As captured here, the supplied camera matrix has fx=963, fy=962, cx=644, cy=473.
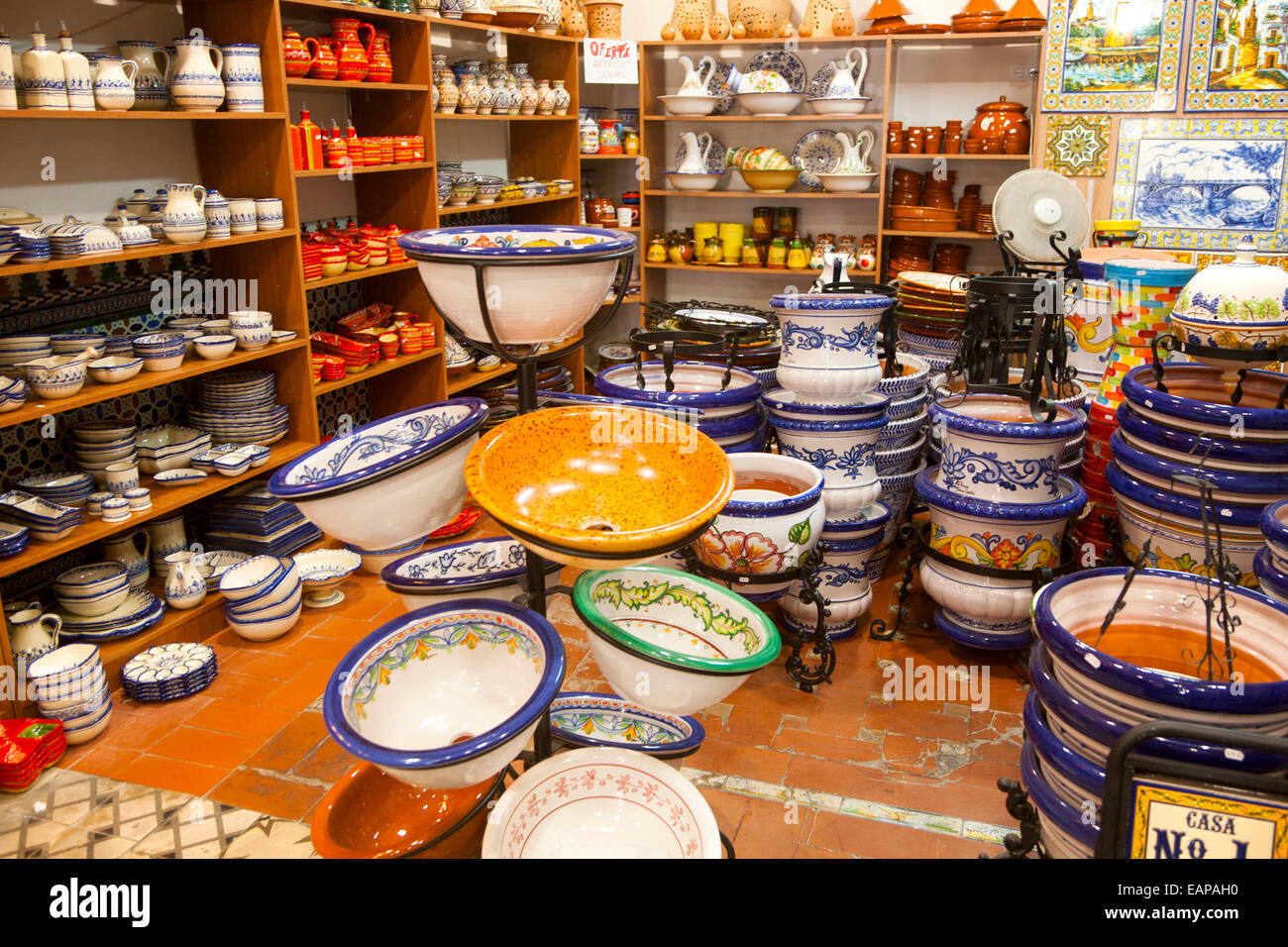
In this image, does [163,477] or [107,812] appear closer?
[107,812]

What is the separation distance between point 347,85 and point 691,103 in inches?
92.9

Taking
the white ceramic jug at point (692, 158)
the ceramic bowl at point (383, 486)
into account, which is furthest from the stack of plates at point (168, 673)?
the white ceramic jug at point (692, 158)

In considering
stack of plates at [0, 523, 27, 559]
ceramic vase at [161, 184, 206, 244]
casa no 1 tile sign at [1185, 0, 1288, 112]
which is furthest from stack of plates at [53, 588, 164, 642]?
casa no 1 tile sign at [1185, 0, 1288, 112]

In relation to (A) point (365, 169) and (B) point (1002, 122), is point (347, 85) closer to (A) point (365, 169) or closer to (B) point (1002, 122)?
(A) point (365, 169)

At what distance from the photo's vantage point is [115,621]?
310cm

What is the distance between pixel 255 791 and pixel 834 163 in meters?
4.54

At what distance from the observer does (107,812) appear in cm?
245

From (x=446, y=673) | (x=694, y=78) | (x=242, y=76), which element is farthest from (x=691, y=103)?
(x=446, y=673)

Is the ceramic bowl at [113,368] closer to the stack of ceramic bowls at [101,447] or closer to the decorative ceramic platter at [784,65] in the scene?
the stack of ceramic bowls at [101,447]

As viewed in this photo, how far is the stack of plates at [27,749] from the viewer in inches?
99.0

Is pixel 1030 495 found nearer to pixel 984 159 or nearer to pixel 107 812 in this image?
pixel 107 812

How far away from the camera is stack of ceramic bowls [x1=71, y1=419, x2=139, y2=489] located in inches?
127

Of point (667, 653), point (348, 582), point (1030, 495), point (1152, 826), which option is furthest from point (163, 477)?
point (1152, 826)

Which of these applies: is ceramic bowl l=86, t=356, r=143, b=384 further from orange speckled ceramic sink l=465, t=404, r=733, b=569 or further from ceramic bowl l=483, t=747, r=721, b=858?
ceramic bowl l=483, t=747, r=721, b=858
